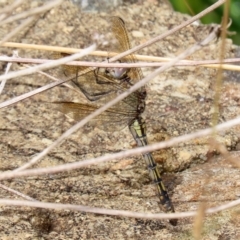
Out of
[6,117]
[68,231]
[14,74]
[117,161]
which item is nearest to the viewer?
[14,74]

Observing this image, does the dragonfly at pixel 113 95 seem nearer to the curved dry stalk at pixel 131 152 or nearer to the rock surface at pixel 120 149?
the rock surface at pixel 120 149

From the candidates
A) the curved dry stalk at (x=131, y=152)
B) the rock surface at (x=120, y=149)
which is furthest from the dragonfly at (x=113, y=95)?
the curved dry stalk at (x=131, y=152)

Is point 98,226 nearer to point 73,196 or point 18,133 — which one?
point 73,196

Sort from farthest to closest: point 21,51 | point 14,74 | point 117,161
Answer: point 21,51 → point 117,161 → point 14,74

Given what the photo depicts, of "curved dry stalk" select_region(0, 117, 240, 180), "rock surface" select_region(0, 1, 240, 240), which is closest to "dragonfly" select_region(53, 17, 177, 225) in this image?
"rock surface" select_region(0, 1, 240, 240)

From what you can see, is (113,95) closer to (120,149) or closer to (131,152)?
(120,149)

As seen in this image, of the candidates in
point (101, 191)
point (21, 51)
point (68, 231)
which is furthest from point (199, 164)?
point (21, 51)

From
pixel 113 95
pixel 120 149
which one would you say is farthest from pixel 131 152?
pixel 113 95

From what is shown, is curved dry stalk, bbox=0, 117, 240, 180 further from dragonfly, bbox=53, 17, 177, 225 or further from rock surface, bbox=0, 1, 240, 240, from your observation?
dragonfly, bbox=53, 17, 177, 225
